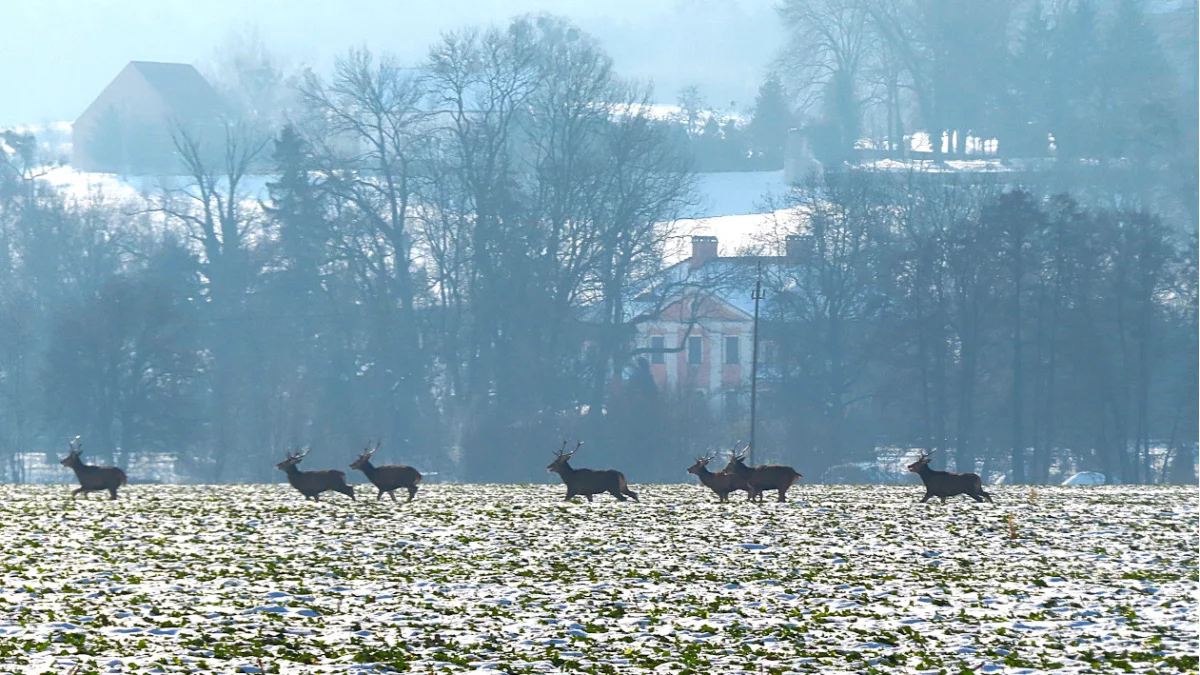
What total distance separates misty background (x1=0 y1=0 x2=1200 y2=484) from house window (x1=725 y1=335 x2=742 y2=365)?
12 centimetres

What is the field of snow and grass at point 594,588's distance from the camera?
16.7 metres

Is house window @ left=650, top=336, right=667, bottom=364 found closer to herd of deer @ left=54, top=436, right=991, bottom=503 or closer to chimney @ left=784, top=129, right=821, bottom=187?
chimney @ left=784, top=129, right=821, bottom=187

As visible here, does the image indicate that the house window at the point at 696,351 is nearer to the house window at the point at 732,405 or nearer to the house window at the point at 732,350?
the house window at the point at 732,350

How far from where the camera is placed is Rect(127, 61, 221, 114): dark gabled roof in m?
175

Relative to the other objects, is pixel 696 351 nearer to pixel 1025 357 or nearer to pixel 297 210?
pixel 297 210

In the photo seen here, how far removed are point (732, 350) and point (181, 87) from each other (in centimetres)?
9529

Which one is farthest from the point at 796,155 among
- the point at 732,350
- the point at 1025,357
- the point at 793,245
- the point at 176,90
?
the point at 1025,357

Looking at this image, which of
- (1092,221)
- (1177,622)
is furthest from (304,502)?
(1092,221)

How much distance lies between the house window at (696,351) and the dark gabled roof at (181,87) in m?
86.1

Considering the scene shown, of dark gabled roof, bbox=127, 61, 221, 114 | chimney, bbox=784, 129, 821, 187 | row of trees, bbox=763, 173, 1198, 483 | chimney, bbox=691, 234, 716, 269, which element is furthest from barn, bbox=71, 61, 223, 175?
row of trees, bbox=763, 173, 1198, 483

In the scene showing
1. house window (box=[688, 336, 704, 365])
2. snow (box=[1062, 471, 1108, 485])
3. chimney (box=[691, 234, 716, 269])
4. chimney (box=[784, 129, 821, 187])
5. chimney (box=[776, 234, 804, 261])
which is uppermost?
chimney (box=[784, 129, 821, 187])

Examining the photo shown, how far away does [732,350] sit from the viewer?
3888 inches

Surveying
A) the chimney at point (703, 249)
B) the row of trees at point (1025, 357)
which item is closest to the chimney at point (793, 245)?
the row of trees at point (1025, 357)

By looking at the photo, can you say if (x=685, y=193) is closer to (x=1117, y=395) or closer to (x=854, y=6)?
(x=1117, y=395)
